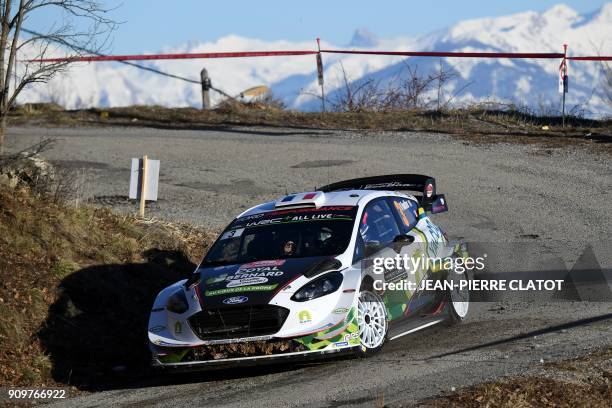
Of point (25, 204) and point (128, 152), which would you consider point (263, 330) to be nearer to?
point (25, 204)

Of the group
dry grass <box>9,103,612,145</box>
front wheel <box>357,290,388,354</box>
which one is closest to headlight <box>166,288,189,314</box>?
front wheel <box>357,290,388,354</box>

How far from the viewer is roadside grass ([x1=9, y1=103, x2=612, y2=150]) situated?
22.6m

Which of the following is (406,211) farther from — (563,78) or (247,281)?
(563,78)

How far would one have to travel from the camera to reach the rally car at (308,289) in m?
9.49

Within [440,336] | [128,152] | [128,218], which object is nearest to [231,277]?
[440,336]

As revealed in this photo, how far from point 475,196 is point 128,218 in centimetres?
602

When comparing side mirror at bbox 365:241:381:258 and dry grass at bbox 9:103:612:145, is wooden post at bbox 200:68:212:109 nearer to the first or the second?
dry grass at bbox 9:103:612:145

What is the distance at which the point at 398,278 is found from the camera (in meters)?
10.7

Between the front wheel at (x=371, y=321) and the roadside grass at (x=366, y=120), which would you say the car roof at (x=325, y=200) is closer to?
the front wheel at (x=371, y=321)

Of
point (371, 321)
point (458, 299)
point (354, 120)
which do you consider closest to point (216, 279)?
point (371, 321)

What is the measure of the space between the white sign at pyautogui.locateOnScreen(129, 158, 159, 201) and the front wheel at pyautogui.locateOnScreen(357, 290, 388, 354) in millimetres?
6555

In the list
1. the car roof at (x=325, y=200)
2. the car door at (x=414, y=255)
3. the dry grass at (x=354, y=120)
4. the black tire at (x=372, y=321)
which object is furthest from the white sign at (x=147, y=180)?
the dry grass at (x=354, y=120)

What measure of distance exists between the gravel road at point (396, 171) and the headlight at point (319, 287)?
2.15ft

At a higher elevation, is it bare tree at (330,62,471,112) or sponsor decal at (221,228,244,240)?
bare tree at (330,62,471,112)
